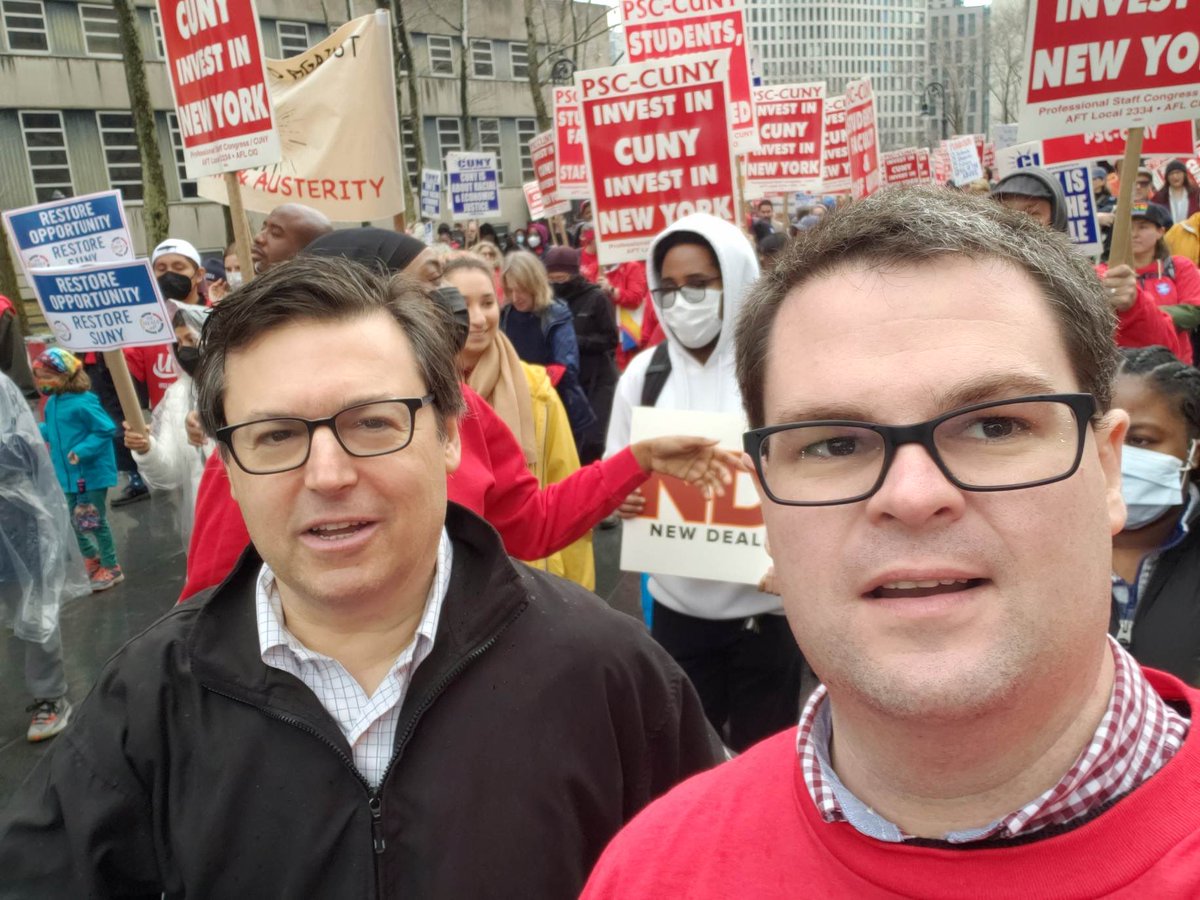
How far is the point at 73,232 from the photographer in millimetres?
6484

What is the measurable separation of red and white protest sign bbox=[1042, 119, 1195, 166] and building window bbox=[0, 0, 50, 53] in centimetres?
3012

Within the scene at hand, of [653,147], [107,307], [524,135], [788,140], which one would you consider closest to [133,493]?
[107,307]

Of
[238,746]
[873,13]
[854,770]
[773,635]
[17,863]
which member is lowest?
[773,635]

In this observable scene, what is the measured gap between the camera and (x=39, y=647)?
14.5 feet

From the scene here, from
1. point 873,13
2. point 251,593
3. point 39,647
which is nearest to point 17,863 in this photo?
point 251,593

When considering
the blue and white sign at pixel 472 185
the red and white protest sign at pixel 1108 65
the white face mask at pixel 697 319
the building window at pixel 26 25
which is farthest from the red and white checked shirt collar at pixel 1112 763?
the building window at pixel 26 25

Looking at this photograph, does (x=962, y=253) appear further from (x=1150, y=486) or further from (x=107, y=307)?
(x=107, y=307)

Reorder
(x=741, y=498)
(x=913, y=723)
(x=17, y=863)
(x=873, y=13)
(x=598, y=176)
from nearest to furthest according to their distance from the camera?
(x=913, y=723) < (x=17, y=863) < (x=741, y=498) < (x=598, y=176) < (x=873, y=13)

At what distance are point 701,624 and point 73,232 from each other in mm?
5608

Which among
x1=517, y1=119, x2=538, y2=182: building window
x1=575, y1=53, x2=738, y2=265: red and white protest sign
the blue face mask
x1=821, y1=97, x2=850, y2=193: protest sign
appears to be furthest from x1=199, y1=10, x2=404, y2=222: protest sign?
x1=517, y1=119, x2=538, y2=182: building window

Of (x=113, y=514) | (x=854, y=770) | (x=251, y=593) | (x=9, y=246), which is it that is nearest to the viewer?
(x=854, y=770)

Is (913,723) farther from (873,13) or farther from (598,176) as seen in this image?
(873,13)

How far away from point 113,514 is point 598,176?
18.6ft

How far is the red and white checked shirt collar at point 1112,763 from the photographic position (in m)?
0.88
